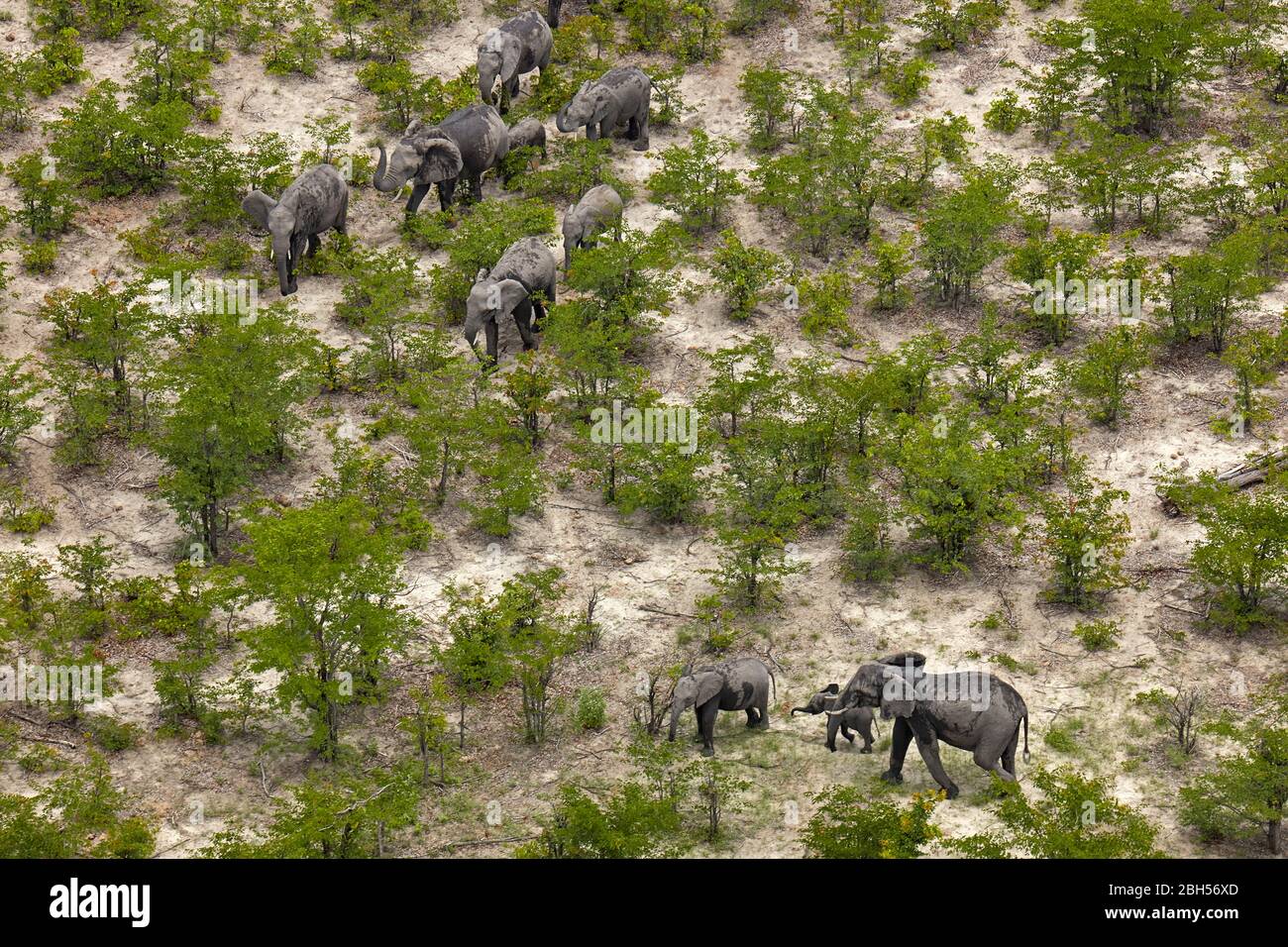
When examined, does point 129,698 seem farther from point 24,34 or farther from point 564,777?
point 24,34

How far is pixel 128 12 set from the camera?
39438 mm

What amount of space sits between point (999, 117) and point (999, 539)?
458 inches

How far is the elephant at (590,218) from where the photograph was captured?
34.3 meters

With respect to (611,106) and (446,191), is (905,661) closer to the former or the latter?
(446,191)

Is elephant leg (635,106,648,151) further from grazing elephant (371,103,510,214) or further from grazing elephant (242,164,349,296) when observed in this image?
grazing elephant (242,164,349,296)

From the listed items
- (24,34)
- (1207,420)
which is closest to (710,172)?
(1207,420)

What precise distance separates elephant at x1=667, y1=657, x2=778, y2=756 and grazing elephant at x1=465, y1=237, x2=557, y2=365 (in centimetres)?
824

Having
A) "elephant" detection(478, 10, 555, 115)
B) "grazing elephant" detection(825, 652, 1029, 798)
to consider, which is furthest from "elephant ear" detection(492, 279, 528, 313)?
"grazing elephant" detection(825, 652, 1029, 798)

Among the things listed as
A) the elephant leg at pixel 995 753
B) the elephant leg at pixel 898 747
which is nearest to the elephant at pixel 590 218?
the elephant leg at pixel 898 747

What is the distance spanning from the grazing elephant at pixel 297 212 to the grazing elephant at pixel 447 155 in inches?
48.0

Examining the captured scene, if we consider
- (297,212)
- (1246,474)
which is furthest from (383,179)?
(1246,474)

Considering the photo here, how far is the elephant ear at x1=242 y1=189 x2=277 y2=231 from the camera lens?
33.4m

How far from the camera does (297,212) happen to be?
33438mm

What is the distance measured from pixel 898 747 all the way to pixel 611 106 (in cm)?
1645
